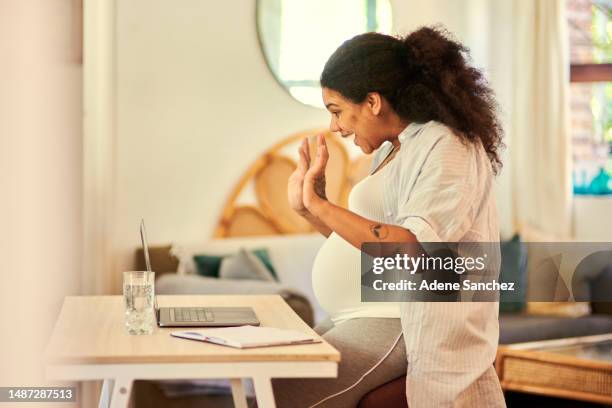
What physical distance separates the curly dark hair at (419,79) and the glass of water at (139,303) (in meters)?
0.48

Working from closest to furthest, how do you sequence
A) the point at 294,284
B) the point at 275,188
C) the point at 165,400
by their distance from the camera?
the point at 165,400 < the point at 294,284 < the point at 275,188

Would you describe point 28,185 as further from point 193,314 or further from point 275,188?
point 275,188

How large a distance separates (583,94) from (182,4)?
174 centimetres

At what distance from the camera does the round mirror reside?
3.05 m

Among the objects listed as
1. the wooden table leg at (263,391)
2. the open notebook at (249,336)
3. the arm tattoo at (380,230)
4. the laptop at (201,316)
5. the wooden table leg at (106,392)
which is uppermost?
the arm tattoo at (380,230)

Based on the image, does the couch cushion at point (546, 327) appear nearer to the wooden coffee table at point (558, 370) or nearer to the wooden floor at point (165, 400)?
the wooden coffee table at point (558, 370)

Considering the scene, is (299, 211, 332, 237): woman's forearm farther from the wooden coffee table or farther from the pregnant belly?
the wooden coffee table

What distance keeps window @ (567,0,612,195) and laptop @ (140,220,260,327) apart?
7.46ft

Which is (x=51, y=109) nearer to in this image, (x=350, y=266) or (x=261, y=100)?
(x=350, y=266)

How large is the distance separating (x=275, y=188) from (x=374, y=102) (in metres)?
1.52

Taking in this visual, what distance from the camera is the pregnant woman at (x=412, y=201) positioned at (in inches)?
57.3

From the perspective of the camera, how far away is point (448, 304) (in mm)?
1505

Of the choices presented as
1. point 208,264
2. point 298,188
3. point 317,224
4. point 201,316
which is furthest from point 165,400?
point 298,188

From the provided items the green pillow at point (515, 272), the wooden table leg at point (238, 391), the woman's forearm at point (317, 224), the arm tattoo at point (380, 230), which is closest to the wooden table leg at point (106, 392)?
the wooden table leg at point (238, 391)
